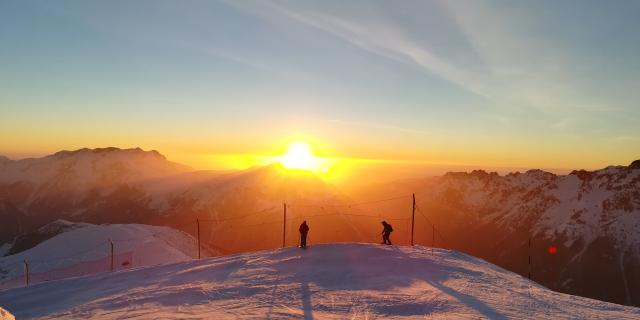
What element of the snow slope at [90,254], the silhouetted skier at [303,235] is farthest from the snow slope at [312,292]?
the snow slope at [90,254]

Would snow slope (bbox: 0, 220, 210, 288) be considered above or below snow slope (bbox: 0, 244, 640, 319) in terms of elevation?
below

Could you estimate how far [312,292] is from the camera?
20188mm

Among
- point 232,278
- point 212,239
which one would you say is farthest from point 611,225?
point 232,278

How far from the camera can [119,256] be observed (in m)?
71.6

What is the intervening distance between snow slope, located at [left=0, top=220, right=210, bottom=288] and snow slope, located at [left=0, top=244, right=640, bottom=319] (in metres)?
44.8

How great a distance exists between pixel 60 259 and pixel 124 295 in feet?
208

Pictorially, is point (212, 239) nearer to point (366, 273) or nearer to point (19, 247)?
point (19, 247)

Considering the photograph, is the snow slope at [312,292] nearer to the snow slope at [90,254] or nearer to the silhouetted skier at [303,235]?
the silhouetted skier at [303,235]

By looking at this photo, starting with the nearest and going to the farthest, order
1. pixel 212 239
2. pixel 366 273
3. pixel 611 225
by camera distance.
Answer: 1. pixel 366 273
2. pixel 212 239
3. pixel 611 225

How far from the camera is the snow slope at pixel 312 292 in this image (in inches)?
689

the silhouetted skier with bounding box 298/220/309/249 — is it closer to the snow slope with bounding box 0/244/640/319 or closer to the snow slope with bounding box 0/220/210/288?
the snow slope with bounding box 0/244/640/319

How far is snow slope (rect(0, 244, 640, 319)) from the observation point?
689 inches

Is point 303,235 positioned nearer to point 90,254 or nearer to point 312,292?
point 312,292

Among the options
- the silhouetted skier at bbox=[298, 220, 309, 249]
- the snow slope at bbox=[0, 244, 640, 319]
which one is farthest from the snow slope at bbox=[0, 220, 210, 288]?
the snow slope at bbox=[0, 244, 640, 319]
